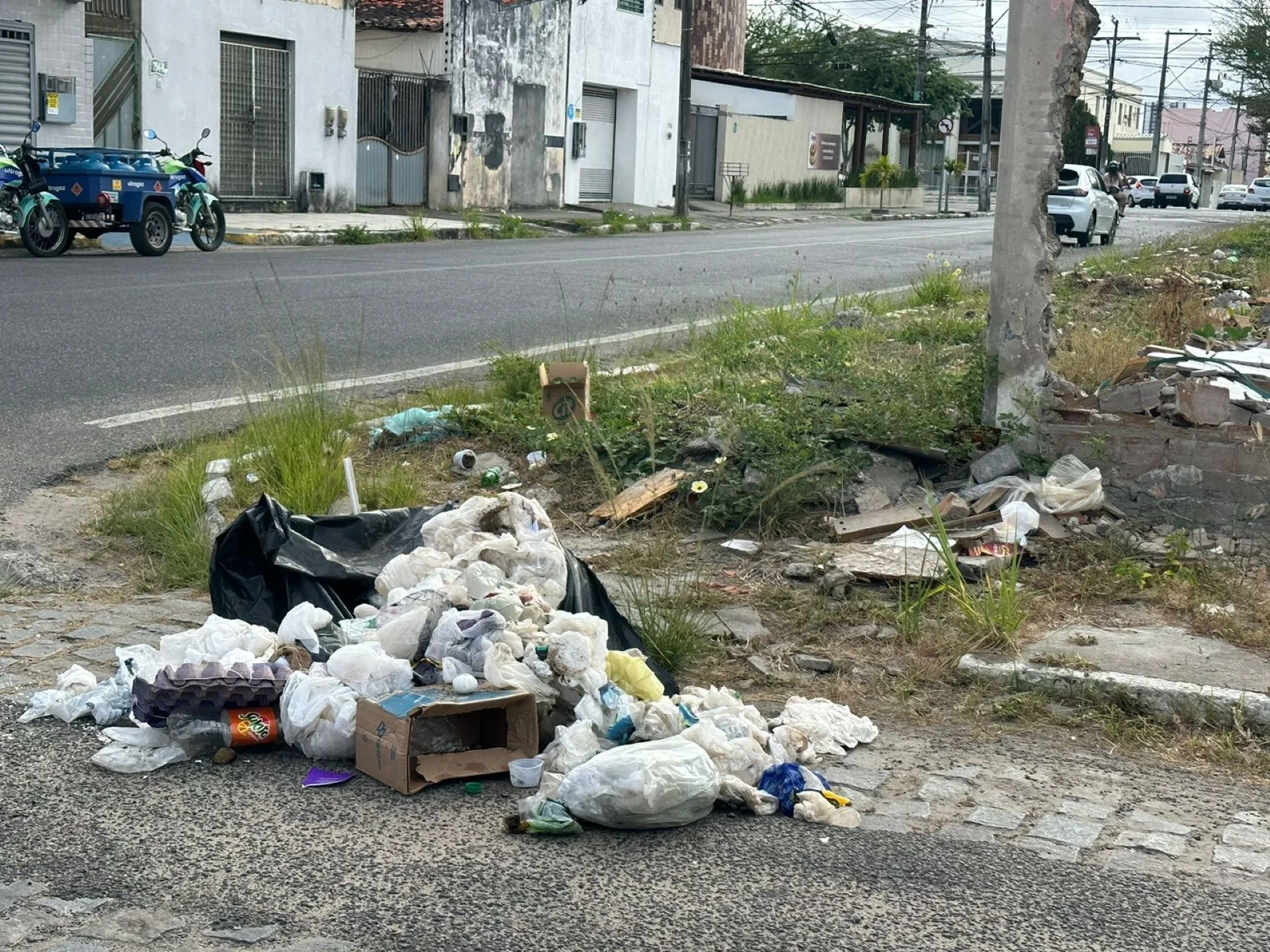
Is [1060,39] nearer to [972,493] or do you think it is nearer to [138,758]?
[972,493]

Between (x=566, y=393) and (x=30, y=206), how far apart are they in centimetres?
1082

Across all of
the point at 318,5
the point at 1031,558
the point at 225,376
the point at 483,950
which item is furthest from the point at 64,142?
the point at 483,950

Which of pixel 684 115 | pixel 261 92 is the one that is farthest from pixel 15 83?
pixel 684 115

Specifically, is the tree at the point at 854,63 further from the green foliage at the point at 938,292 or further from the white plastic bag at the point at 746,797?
the white plastic bag at the point at 746,797

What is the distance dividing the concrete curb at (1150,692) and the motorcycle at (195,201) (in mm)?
14343

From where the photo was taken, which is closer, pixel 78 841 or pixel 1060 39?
pixel 78 841

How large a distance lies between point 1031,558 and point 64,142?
61.9 feet

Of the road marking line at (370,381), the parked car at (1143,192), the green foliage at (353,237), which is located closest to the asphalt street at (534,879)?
the road marking line at (370,381)

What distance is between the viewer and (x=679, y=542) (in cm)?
558

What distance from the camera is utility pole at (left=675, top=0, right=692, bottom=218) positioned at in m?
31.2

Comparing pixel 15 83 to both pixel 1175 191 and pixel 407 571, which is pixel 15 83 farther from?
pixel 1175 191

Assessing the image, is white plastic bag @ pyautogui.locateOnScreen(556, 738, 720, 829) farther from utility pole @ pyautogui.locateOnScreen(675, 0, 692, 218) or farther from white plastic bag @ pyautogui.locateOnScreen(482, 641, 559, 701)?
utility pole @ pyautogui.locateOnScreen(675, 0, 692, 218)

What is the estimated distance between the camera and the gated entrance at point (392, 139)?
91.9 ft

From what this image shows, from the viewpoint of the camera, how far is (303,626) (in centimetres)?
416
